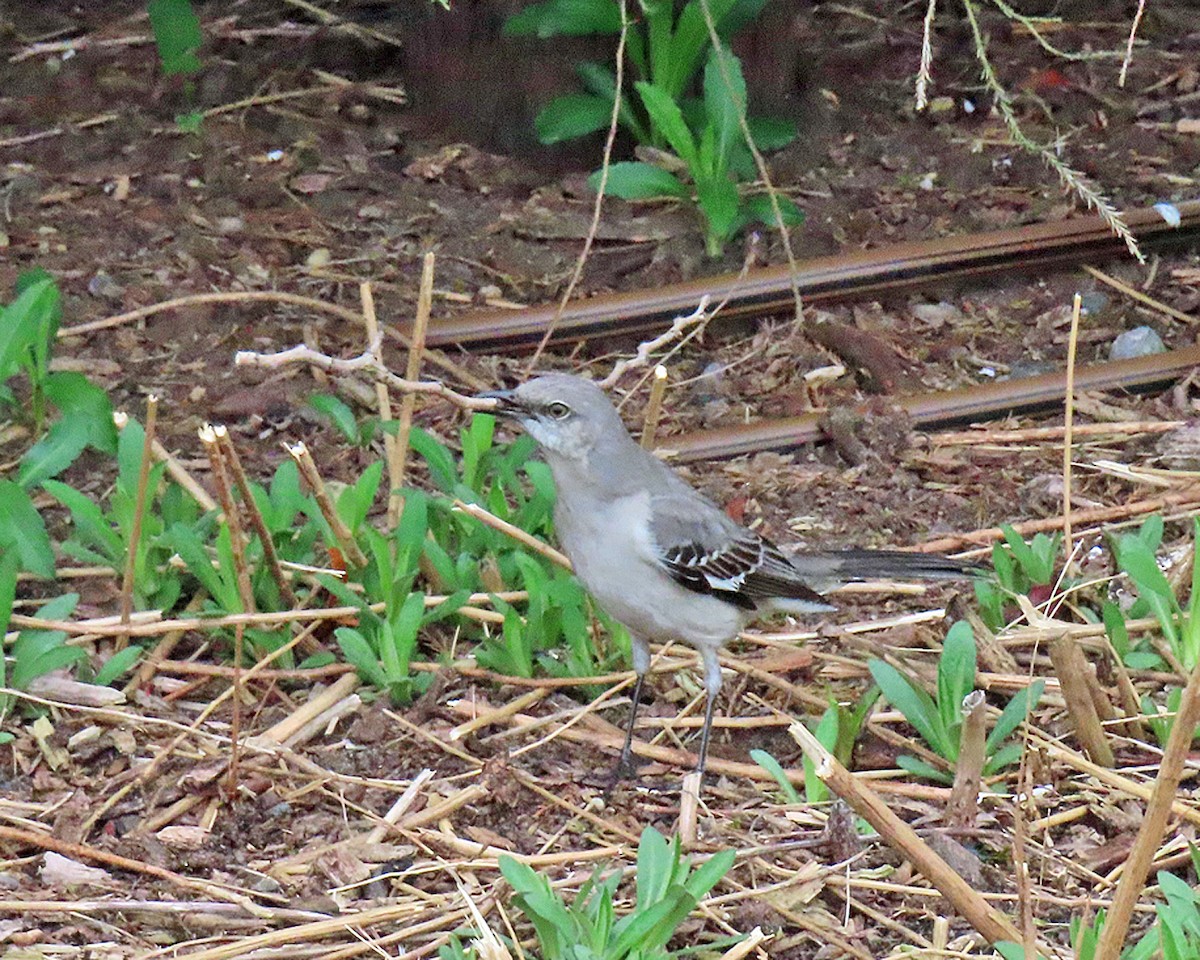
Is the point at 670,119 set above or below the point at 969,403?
above

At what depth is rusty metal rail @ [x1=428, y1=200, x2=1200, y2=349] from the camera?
20.6 feet

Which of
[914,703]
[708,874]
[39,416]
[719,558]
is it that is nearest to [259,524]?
[719,558]

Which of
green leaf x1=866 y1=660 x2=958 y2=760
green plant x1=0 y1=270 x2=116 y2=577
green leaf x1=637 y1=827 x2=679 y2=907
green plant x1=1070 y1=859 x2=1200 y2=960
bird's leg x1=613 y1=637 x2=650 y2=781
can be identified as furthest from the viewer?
green plant x1=0 y1=270 x2=116 y2=577

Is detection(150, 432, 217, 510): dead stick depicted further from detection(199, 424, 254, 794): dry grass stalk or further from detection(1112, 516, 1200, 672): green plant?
detection(1112, 516, 1200, 672): green plant

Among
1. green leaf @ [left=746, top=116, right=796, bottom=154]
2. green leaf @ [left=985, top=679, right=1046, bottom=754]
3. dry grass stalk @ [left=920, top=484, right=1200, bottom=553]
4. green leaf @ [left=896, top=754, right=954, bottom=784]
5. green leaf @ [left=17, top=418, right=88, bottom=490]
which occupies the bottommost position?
dry grass stalk @ [left=920, top=484, right=1200, bottom=553]

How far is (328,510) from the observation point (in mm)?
4660

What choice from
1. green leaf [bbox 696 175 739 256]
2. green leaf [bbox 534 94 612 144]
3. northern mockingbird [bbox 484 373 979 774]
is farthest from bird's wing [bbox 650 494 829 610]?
green leaf [bbox 534 94 612 144]

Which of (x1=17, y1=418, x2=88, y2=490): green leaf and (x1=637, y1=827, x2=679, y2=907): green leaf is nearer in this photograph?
(x1=637, y1=827, x2=679, y2=907): green leaf

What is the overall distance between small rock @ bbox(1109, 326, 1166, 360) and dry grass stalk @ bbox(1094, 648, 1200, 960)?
154 inches

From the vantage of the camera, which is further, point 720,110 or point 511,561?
point 720,110

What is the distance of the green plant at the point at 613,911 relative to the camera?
11.3 ft

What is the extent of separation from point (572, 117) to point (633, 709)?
3388 millimetres

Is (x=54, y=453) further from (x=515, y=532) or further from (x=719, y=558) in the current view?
(x=719, y=558)

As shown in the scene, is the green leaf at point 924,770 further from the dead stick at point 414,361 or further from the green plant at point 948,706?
the dead stick at point 414,361
